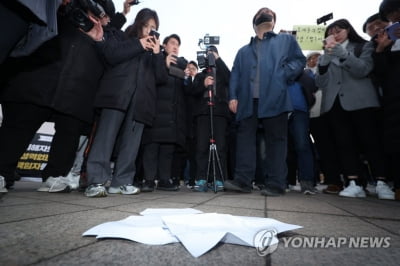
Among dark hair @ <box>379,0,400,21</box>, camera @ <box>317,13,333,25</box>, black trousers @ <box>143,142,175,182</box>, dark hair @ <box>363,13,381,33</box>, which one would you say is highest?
camera @ <box>317,13,333,25</box>

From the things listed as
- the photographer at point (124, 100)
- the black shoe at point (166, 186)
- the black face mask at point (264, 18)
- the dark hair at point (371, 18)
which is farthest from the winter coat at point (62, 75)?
the dark hair at point (371, 18)

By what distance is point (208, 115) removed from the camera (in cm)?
292

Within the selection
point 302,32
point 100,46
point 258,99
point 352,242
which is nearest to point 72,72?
point 100,46

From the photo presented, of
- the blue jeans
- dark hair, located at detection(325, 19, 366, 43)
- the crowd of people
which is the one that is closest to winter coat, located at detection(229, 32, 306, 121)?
the crowd of people

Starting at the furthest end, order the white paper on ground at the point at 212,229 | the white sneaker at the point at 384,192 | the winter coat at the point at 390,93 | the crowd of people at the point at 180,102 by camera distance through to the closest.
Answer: the white sneaker at the point at 384,192
the winter coat at the point at 390,93
the crowd of people at the point at 180,102
the white paper on ground at the point at 212,229

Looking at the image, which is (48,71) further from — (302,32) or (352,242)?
(302,32)

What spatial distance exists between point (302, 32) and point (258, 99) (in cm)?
181

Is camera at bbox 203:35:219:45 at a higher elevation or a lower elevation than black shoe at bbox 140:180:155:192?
higher

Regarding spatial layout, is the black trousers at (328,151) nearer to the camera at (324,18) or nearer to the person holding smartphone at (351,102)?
the person holding smartphone at (351,102)

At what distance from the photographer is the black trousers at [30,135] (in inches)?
65.1

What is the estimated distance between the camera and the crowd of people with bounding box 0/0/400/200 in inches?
69.6

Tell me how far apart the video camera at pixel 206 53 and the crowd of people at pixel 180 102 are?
1.8 inches

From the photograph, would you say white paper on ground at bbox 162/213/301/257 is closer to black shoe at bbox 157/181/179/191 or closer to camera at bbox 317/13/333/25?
black shoe at bbox 157/181/179/191

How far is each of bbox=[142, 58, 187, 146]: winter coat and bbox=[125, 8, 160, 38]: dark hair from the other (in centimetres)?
61
